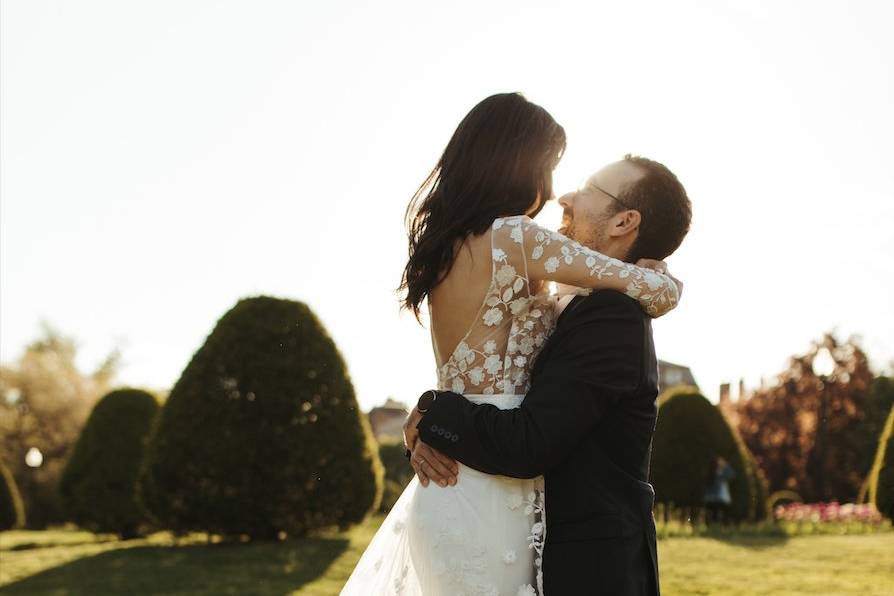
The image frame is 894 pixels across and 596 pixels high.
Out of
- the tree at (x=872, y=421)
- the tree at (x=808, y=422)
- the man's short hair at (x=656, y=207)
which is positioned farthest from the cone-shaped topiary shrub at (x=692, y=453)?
the tree at (x=872, y=421)

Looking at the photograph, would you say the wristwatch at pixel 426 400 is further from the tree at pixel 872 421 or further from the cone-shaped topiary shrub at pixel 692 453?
the tree at pixel 872 421

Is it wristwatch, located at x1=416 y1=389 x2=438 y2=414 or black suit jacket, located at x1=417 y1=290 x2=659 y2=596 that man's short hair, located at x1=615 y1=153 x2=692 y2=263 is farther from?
wristwatch, located at x1=416 y1=389 x2=438 y2=414

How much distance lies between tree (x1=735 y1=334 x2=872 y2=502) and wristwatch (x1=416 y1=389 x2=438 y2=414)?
3114cm

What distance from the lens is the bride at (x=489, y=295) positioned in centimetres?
309

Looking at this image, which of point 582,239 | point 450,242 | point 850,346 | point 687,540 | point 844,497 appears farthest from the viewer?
point 850,346

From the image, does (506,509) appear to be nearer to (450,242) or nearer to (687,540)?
(450,242)

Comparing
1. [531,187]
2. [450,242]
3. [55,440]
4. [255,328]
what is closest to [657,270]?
[531,187]

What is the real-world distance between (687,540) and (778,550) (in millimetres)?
1462

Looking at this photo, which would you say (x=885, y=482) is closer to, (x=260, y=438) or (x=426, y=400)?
(x=260, y=438)

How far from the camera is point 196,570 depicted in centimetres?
1062

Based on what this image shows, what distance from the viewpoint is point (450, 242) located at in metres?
3.23

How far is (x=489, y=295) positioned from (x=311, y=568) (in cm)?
799

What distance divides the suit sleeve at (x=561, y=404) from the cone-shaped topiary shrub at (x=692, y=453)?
48.9 feet

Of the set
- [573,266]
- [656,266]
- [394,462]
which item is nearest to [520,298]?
[573,266]
